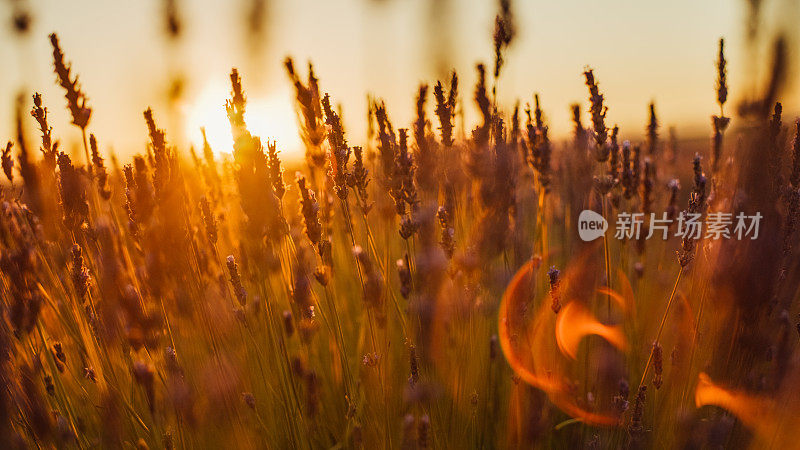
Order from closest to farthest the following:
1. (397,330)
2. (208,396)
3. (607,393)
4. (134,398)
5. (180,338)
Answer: (208,396) → (607,393) → (134,398) → (180,338) → (397,330)

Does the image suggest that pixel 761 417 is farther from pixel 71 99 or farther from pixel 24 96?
pixel 24 96

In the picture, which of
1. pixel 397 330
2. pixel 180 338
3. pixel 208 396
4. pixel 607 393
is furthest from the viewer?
pixel 397 330

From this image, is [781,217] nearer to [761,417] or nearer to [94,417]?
[761,417]

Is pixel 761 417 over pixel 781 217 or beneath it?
beneath

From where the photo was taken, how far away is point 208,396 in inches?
66.6

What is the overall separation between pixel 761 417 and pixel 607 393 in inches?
19.6

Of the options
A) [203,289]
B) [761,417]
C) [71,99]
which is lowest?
[761,417]

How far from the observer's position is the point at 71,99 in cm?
174

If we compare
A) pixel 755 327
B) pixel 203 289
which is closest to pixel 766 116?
pixel 755 327

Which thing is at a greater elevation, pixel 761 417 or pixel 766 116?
pixel 766 116

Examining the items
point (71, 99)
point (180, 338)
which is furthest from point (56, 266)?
point (71, 99)

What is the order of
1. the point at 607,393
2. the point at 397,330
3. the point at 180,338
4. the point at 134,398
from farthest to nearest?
the point at 397,330 → the point at 180,338 → the point at 134,398 → the point at 607,393

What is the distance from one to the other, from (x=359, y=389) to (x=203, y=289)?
2.43 feet

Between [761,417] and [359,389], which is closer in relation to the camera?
[761,417]
